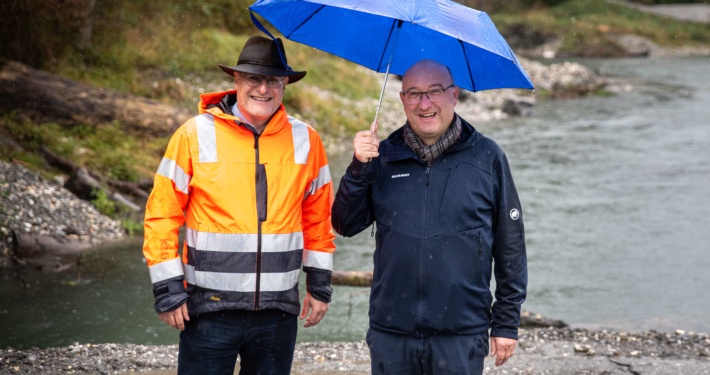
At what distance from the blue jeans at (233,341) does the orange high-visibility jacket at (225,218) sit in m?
0.07

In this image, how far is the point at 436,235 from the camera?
2.87m

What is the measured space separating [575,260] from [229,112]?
718 cm

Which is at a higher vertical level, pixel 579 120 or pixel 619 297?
pixel 579 120

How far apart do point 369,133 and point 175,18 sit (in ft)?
59.5

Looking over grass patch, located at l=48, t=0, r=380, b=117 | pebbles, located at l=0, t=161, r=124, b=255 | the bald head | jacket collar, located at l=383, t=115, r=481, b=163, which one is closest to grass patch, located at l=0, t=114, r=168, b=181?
pebbles, located at l=0, t=161, r=124, b=255

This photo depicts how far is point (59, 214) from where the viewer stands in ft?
27.6

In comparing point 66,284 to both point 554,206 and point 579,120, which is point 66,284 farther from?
point 579,120

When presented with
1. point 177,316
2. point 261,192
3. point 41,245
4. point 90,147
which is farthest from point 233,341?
point 90,147

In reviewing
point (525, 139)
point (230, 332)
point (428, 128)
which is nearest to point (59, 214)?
point (230, 332)

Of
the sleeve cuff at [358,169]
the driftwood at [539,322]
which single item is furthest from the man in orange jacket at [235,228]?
the driftwood at [539,322]

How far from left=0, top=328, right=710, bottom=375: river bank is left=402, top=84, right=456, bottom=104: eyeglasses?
2.76 meters

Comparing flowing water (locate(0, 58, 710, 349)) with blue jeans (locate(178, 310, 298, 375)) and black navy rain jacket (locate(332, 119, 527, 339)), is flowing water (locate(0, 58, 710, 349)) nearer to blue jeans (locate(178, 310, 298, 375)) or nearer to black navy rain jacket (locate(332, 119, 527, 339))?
blue jeans (locate(178, 310, 298, 375))

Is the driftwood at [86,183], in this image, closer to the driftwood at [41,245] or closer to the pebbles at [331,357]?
the driftwood at [41,245]

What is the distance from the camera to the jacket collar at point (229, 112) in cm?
303
